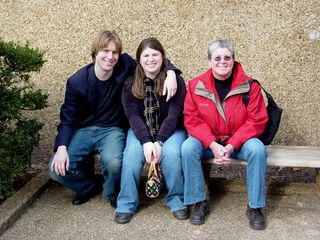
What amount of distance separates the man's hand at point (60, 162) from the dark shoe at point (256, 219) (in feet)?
4.96

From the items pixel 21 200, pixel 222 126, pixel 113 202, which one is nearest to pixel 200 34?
pixel 222 126

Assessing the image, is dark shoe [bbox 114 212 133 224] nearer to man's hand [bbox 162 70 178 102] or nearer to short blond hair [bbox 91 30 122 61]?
man's hand [bbox 162 70 178 102]

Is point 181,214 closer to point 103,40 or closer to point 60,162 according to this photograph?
point 60,162

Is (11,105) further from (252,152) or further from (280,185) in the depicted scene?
(280,185)

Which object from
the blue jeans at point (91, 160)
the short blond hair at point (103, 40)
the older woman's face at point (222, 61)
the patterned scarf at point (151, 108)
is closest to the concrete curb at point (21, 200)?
the blue jeans at point (91, 160)

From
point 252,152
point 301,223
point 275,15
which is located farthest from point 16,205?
point 275,15

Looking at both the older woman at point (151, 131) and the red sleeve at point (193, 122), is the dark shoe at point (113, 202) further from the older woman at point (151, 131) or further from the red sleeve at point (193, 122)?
the red sleeve at point (193, 122)

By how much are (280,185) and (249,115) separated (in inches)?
Answer: 41.4

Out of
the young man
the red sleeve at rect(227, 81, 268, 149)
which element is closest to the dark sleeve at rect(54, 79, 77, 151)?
the young man

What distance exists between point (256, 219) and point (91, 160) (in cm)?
152

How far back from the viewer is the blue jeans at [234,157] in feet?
11.7

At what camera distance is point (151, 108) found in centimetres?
391

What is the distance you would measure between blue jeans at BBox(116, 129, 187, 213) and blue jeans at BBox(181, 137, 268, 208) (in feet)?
0.24

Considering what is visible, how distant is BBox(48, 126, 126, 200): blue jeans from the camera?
12.7 ft
